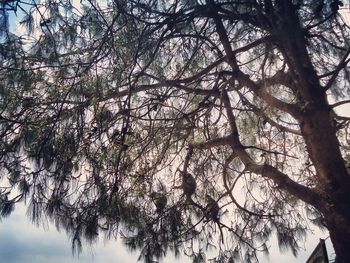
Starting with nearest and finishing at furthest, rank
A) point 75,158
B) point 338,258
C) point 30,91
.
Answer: point 338,258 < point 75,158 < point 30,91

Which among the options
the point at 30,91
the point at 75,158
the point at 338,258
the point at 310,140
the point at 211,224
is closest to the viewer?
the point at 338,258

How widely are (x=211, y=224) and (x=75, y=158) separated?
143 centimetres

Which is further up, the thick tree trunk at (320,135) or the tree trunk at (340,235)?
the thick tree trunk at (320,135)

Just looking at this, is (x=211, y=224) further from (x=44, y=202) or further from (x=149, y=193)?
(x=44, y=202)

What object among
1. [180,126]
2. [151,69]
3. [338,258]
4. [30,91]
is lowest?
[338,258]

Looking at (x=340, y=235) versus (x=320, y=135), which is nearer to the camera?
(x=340, y=235)

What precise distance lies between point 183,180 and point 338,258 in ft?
5.08

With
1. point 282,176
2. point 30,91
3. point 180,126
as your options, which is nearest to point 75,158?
point 30,91

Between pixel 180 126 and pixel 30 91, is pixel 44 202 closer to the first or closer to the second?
pixel 30 91

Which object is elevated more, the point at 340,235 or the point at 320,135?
the point at 320,135

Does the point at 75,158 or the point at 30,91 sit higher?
the point at 30,91

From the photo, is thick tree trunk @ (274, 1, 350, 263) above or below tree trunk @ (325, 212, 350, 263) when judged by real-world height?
above

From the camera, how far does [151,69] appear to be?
3.67 meters

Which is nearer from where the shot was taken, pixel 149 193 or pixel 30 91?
pixel 30 91
